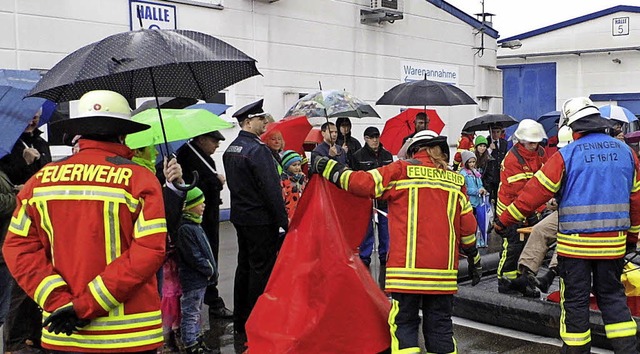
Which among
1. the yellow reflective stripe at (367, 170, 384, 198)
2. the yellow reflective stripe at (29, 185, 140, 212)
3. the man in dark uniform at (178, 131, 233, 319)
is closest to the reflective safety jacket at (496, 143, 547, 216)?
the yellow reflective stripe at (367, 170, 384, 198)

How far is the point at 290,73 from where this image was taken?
13750 mm

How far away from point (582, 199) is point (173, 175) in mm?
2903

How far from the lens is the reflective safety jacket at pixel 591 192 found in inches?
203

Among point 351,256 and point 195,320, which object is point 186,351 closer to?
point 195,320

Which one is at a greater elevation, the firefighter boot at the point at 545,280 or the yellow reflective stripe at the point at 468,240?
the yellow reflective stripe at the point at 468,240

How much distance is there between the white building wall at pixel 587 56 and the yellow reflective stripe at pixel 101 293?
26.0 meters

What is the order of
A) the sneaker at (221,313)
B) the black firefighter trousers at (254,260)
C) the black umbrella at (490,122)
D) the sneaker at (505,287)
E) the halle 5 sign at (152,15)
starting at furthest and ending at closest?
1. the black umbrella at (490,122)
2. the halle 5 sign at (152,15)
3. the sneaker at (505,287)
4. the sneaker at (221,313)
5. the black firefighter trousers at (254,260)

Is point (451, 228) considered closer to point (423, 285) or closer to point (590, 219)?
point (423, 285)

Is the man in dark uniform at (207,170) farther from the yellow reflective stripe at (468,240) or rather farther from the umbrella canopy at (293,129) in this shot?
the yellow reflective stripe at (468,240)

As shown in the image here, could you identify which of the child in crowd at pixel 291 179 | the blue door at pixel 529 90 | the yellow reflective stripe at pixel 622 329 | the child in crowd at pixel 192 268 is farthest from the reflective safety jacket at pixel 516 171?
the blue door at pixel 529 90

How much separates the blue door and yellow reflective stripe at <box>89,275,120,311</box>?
25.0 metres

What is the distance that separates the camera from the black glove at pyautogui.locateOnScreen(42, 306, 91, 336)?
10.4 ft

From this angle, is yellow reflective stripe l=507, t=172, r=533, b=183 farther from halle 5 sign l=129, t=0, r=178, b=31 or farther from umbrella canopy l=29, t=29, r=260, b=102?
halle 5 sign l=129, t=0, r=178, b=31

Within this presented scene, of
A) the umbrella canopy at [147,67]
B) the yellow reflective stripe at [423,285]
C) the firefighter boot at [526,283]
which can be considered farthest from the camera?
the firefighter boot at [526,283]
